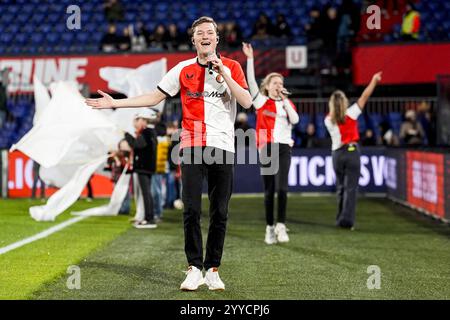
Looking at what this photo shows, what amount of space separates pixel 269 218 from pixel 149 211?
8.86 ft

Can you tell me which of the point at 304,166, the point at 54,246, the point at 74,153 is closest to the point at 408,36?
the point at 304,166

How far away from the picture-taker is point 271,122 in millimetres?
10188

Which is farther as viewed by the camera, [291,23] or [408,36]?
[291,23]

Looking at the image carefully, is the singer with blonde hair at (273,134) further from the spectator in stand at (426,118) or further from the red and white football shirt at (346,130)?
the spectator in stand at (426,118)

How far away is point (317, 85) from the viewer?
2097 cm

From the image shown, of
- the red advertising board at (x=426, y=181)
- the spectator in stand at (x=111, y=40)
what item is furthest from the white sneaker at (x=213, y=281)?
the spectator in stand at (x=111, y=40)

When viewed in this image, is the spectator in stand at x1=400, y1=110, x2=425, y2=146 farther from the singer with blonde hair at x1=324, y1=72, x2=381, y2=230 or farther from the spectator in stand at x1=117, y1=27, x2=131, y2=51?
the spectator in stand at x1=117, y1=27, x2=131, y2=51

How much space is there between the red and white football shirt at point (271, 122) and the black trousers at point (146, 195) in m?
2.66

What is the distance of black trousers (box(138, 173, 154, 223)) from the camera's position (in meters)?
12.3

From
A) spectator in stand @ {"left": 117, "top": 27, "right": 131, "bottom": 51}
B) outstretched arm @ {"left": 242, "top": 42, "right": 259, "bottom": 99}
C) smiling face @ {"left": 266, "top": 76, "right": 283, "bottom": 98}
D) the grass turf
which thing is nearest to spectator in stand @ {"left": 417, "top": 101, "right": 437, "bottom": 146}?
spectator in stand @ {"left": 117, "top": 27, "right": 131, "bottom": 51}

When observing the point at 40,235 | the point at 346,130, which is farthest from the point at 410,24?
the point at 40,235

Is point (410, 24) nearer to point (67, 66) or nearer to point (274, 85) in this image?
point (67, 66)

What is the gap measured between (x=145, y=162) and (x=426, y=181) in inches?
191

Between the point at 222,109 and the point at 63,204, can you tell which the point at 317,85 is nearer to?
the point at 63,204
